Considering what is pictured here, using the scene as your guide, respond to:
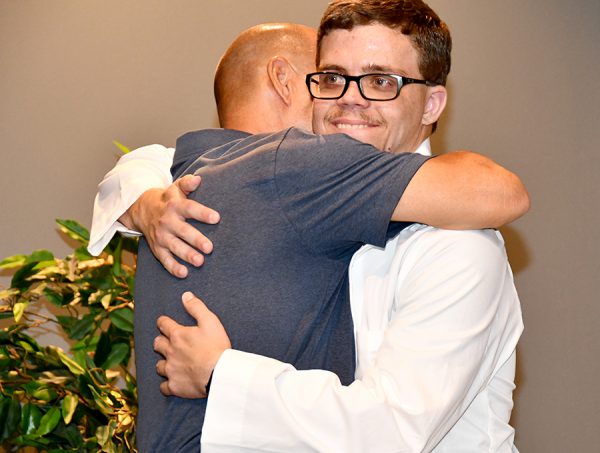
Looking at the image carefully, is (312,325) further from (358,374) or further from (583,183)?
(583,183)

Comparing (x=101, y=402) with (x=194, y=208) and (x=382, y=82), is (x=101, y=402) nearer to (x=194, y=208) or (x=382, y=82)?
(x=194, y=208)

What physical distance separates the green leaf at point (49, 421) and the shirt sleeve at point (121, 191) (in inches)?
29.4

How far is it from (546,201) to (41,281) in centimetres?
176

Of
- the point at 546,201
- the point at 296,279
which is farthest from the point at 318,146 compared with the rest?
the point at 546,201

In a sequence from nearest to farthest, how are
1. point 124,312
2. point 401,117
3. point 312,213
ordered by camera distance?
point 312,213 < point 401,117 < point 124,312

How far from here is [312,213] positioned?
155cm

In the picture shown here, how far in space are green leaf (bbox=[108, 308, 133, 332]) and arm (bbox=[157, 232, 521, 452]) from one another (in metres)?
1.16

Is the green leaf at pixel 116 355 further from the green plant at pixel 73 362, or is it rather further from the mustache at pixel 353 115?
the mustache at pixel 353 115

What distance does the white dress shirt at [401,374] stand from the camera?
149cm

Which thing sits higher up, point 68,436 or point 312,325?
point 312,325

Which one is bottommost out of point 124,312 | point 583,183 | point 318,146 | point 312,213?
point 124,312

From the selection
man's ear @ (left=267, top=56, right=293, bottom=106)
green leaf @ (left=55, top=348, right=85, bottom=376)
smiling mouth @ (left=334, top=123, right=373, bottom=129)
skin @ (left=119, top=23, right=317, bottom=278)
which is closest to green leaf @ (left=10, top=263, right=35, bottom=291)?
green leaf @ (left=55, top=348, right=85, bottom=376)

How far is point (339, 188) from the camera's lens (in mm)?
1540

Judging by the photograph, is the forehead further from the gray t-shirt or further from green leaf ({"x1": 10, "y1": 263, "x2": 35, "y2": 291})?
green leaf ({"x1": 10, "y1": 263, "x2": 35, "y2": 291})
